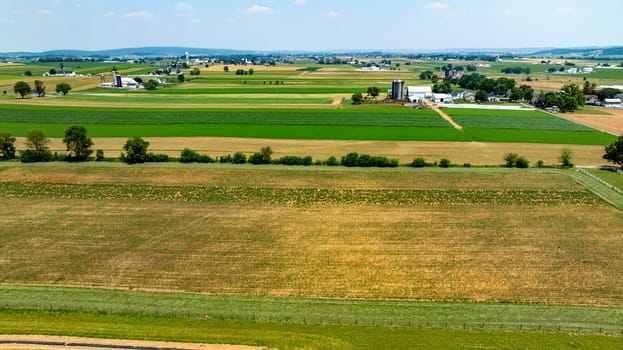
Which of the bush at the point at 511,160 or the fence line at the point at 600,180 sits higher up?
the bush at the point at 511,160

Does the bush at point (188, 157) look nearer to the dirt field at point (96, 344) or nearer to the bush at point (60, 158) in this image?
the bush at point (60, 158)

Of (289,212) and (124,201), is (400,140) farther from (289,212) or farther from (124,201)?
(124,201)

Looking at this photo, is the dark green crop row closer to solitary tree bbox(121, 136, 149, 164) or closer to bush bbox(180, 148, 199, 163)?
solitary tree bbox(121, 136, 149, 164)

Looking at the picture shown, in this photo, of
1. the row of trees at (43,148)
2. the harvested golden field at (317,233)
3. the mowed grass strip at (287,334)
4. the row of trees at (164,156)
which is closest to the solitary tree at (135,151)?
the row of trees at (164,156)

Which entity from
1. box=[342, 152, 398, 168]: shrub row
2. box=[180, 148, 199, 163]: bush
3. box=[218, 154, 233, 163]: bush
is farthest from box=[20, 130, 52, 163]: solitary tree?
box=[342, 152, 398, 168]: shrub row

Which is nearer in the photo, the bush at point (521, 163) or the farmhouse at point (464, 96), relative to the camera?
the bush at point (521, 163)

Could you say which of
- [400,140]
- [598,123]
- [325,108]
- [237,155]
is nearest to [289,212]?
[237,155]
